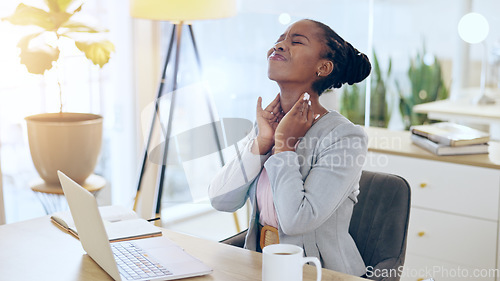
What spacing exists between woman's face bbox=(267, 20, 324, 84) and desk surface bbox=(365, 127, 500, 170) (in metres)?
1.01

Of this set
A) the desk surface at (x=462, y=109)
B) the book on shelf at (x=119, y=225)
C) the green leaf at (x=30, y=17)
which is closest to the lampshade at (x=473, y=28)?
the desk surface at (x=462, y=109)

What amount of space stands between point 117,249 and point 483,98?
3.10 m

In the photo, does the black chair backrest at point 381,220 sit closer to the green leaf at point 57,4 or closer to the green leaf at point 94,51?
the green leaf at point 94,51

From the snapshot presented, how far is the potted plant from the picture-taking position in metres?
2.49

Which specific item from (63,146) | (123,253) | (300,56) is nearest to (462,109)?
(63,146)

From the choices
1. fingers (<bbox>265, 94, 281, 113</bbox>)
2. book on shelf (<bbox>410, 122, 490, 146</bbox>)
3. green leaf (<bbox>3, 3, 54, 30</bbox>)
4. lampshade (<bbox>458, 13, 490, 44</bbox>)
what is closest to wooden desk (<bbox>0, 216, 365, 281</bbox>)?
fingers (<bbox>265, 94, 281, 113</bbox>)

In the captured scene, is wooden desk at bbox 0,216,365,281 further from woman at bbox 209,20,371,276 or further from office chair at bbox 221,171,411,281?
office chair at bbox 221,171,411,281

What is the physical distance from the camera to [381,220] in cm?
169

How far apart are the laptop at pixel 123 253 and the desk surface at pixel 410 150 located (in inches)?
49.1

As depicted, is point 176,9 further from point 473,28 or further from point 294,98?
point 473,28

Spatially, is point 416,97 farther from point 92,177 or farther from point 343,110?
point 92,177

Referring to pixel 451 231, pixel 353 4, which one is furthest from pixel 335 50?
pixel 353 4

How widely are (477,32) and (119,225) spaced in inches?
122

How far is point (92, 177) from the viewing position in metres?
2.79
